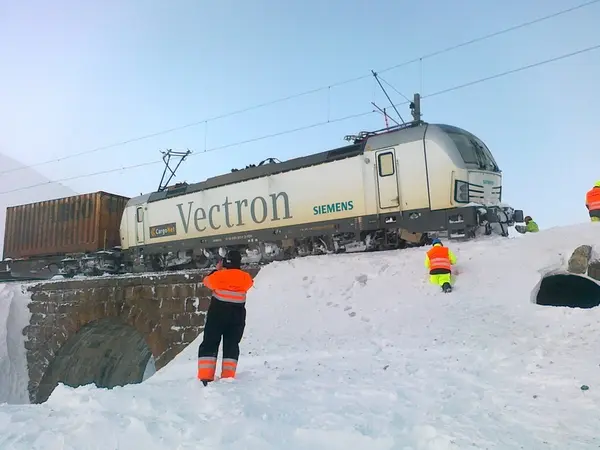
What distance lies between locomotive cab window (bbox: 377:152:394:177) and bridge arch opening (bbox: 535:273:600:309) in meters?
3.94

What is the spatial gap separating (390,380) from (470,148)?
6.89 m

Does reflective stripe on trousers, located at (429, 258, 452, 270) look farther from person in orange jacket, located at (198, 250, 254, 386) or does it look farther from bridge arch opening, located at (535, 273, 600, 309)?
person in orange jacket, located at (198, 250, 254, 386)

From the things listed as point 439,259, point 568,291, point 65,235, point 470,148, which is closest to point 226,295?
point 439,259

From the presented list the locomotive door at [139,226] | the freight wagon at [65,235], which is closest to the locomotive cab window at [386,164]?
the locomotive door at [139,226]

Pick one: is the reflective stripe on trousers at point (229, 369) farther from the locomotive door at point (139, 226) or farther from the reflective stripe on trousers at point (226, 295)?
the locomotive door at point (139, 226)

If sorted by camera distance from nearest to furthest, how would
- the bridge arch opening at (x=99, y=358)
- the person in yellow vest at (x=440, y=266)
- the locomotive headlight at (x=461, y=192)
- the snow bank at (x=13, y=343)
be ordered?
the person in yellow vest at (x=440, y=266) → the locomotive headlight at (x=461, y=192) → the bridge arch opening at (x=99, y=358) → the snow bank at (x=13, y=343)

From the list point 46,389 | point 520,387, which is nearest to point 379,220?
point 520,387

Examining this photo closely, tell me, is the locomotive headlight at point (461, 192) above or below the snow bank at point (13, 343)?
above

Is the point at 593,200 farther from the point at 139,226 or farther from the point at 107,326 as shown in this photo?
the point at 139,226

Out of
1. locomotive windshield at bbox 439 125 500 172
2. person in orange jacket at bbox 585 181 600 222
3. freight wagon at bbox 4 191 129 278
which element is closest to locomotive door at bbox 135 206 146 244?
freight wagon at bbox 4 191 129 278

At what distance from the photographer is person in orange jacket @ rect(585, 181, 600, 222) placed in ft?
32.6

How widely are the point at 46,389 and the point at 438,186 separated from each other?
11875 mm

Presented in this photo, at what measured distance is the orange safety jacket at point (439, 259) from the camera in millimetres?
7566

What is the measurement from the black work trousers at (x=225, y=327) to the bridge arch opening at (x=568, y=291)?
4.84m
